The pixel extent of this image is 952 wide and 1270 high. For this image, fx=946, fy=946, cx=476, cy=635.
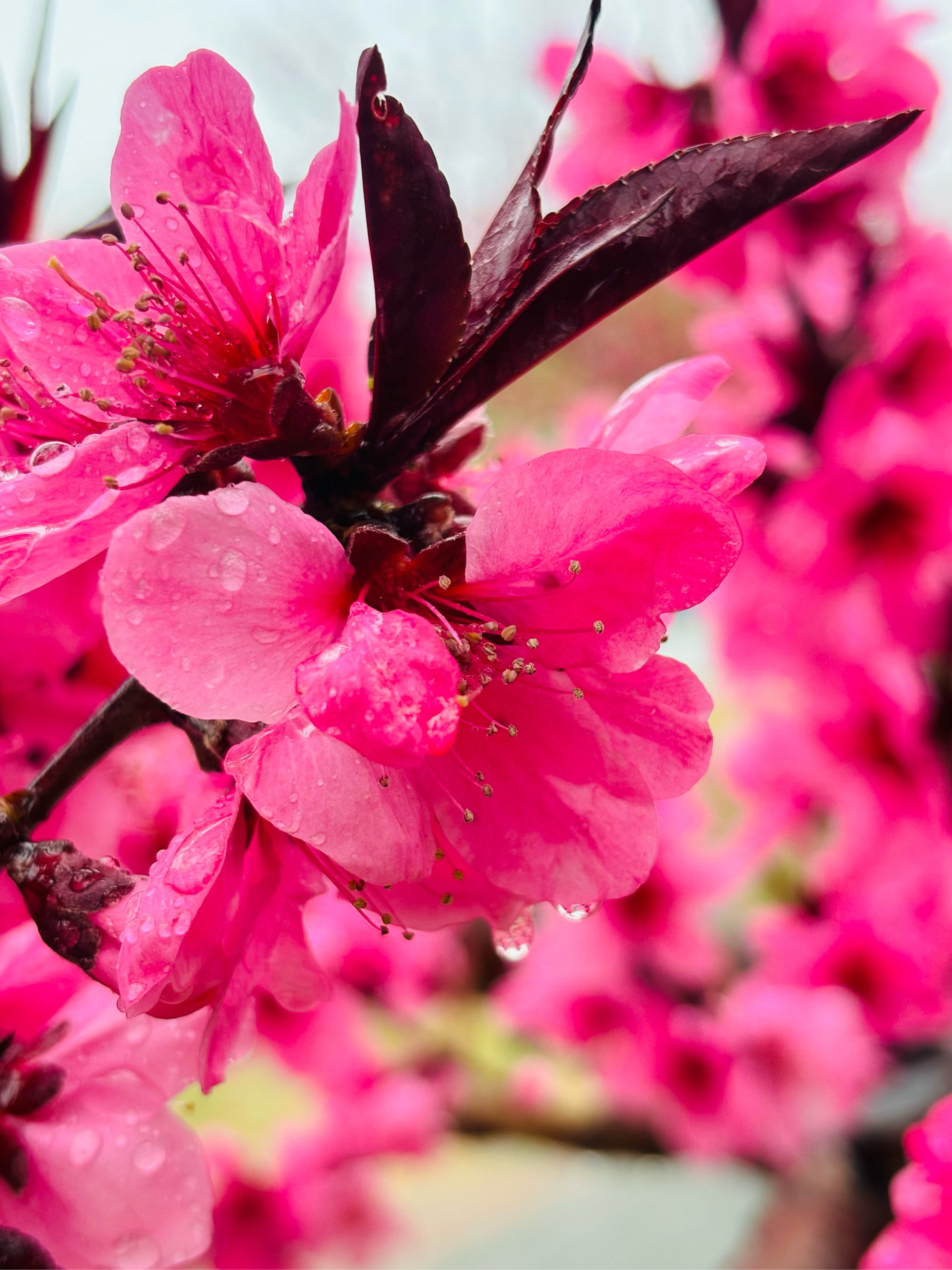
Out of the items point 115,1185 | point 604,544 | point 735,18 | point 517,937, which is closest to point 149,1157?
point 115,1185

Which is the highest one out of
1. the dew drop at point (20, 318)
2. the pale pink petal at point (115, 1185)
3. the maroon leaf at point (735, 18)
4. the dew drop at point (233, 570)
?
the maroon leaf at point (735, 18)

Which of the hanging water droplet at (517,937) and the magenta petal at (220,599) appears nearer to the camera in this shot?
the magenta petal at (220,599)

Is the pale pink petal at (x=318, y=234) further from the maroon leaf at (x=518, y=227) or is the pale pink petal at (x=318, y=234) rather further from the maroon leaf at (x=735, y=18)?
the maroon leaf at (x=735, y=18)

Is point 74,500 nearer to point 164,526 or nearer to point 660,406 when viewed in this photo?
point 164,526

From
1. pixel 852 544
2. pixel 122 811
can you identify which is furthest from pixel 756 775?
pixel 122 811

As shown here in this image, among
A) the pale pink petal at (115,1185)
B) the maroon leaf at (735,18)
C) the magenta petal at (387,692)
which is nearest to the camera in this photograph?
the magenta petal at (387,692)

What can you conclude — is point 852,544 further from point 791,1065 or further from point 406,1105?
point 406,1105

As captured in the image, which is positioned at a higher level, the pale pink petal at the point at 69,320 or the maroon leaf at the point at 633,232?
the maroon leaf at the point at 633,232

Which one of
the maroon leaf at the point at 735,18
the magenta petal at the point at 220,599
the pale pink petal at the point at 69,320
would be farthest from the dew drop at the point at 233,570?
the maroon leaf at the point at 735,18
